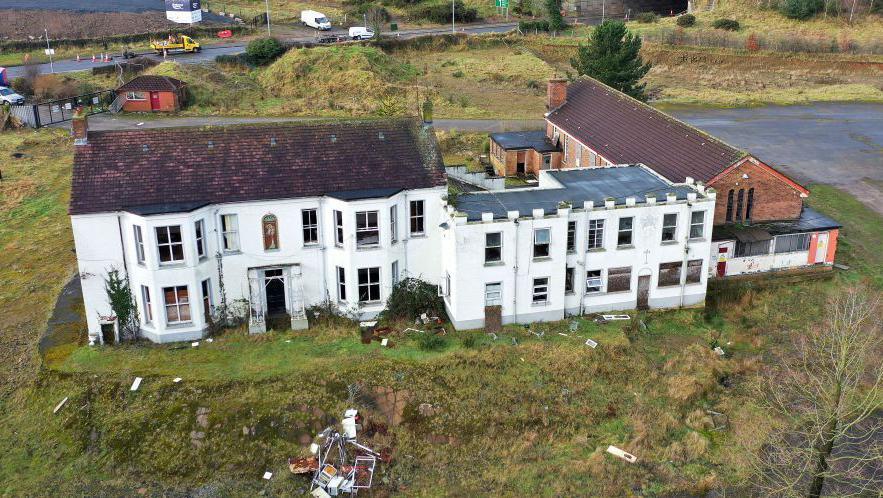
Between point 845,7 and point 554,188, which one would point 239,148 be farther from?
point 845,7

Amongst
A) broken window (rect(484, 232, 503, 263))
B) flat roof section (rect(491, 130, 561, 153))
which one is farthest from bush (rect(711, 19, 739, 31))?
broken window (rect(484, 232, 503, 263))

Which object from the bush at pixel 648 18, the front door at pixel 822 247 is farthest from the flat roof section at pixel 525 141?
the bush at pixel 648 18

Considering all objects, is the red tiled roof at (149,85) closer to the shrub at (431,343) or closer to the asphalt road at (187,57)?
the asphalt road at (187,57)

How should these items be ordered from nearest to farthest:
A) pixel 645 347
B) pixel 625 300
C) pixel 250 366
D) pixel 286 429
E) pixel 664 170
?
1. pixel 286 429
2. pixel 250 366
3. pixel 645 347
4. pixel 625 300
5. pixel 664 170

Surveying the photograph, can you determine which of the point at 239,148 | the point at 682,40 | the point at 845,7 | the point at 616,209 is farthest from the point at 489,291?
the point at 845,7

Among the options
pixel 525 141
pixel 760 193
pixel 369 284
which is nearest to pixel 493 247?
pixel 369 284

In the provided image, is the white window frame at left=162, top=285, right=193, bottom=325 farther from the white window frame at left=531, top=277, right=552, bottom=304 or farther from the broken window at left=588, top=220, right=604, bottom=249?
the broken window at left=588, top=220, right=604, bottom=249

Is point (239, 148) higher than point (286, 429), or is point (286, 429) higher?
point (239, 148)
